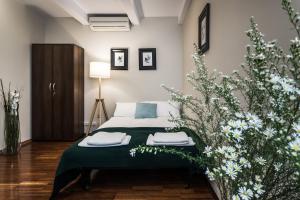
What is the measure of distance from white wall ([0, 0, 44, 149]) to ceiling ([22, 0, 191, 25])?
275 millimetres

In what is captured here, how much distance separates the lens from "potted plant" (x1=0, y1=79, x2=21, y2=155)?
3.81 m

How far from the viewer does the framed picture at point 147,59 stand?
16.9ft

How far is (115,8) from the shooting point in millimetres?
4578

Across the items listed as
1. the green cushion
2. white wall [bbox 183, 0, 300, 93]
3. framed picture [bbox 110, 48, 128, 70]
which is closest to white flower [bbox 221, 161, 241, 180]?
white wall [bbox 183, 0, 300, 93]

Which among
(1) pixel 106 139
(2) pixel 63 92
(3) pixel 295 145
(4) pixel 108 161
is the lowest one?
(4) pixel 108 161

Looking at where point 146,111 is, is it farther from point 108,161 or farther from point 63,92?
point 108,161

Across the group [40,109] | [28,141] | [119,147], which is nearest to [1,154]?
[28,141]

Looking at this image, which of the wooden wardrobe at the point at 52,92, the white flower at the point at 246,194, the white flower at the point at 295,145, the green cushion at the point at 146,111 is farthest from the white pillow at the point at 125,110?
the white flower at the point at 295,145

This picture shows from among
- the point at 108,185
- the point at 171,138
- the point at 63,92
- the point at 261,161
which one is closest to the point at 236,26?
the point at 171,138

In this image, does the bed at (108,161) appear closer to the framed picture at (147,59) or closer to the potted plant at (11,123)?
the potted plant at (11,123)

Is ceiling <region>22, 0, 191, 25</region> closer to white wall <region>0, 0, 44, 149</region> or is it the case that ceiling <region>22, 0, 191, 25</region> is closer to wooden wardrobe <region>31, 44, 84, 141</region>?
white wall <region>0, 0, 44, 149</region>

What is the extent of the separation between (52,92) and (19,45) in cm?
99

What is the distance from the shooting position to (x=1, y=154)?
3.79 m

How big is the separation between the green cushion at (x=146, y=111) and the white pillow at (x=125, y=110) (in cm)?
16
